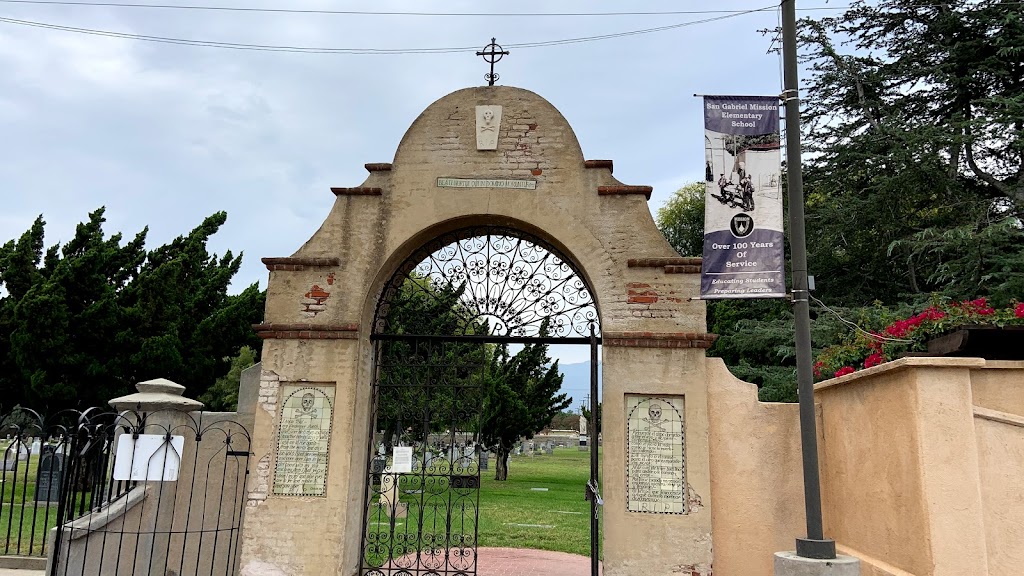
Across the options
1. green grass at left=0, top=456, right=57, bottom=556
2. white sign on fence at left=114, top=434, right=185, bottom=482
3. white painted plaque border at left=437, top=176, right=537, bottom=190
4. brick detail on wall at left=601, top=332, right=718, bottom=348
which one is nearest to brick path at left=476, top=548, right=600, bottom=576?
brick detail on wall at left=601, top=332, right=718, bottom=348

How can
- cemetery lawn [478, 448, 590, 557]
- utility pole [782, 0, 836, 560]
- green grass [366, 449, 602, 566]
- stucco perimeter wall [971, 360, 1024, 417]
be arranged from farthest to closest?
1. cemetery lawn [478, 448, 590, 557]
2. green grass [366, 449, 602, 566]
3. stucco perimeter wall [971, 360, 1024, 417]
4. utility pole [782, 0, 836, 560]

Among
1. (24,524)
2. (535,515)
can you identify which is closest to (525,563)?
(535,515)

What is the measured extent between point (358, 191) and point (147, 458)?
3622mm

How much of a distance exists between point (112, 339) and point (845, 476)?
51.9 feet

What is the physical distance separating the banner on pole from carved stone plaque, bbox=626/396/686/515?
1.84 m

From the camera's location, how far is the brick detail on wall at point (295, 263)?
26.2 ft

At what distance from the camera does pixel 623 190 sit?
7918mm

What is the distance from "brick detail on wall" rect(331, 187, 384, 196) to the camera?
8125 mm

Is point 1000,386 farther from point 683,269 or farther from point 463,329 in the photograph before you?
point 463,329

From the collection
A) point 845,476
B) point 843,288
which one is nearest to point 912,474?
point 845,476

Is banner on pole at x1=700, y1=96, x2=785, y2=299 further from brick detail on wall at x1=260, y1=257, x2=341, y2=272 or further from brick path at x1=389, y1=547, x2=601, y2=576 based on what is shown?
brick path at x1=389, y1=547, x2=601, y2=576

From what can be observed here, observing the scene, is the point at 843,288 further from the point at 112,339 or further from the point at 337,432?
A: the point at 112,339

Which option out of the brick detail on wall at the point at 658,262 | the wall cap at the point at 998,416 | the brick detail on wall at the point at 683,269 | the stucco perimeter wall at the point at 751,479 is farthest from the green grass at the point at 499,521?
the wall cap at the point at 998,416

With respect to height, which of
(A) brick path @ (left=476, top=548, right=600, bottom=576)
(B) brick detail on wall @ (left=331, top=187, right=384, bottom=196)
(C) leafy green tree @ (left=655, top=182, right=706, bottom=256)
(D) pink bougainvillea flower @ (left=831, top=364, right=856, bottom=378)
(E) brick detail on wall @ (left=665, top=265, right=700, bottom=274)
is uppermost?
(C) leafy green tree @ (left=655, top=182, right=706, bottom=256)
